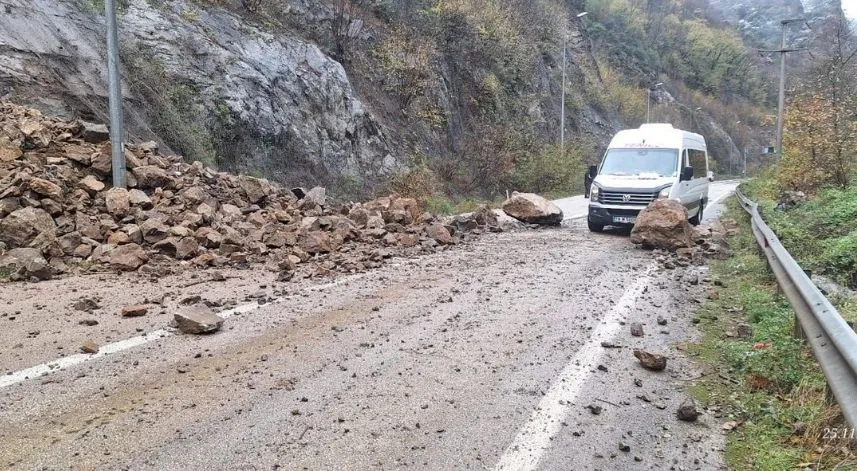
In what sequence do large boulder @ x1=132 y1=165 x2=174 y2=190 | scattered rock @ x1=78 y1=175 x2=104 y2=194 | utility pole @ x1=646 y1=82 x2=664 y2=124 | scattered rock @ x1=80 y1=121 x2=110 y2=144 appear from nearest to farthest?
scattered rock @ x1=78 y1=175 x2=104 y2=194, large boulder @ x1=132 y1=165 x2=174 y2=190, scattered rock @ x1=80 y1=121 x2=110 y2=144, utility pole @ x1=646 y1=82 x2=664 y2=124

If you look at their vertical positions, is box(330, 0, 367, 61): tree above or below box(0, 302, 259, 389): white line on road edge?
above

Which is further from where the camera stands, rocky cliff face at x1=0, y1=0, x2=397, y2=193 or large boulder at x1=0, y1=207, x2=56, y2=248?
rocky cliff face at x1=0, y1=0, x2=397, y2=193

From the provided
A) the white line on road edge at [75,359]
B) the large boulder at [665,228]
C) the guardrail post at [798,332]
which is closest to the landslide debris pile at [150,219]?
the white line on road edge at [75,359]

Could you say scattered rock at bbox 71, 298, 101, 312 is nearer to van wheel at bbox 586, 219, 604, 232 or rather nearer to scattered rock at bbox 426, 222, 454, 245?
scattered rock at bbox 426, 222, 454, 245

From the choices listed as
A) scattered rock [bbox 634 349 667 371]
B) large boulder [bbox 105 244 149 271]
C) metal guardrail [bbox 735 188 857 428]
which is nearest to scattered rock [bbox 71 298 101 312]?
large boulder [bbox 105 244 149 271]

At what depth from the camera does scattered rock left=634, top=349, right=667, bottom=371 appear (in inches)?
168

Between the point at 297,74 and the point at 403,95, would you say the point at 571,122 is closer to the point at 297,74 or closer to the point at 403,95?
the point at 403,95

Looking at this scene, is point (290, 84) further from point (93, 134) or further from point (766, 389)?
point (766, 389)

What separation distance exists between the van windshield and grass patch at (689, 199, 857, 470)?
7.27 meters

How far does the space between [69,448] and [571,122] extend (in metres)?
41.8

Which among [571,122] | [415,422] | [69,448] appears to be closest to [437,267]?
[415,422]

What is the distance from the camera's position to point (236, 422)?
11.1 feet

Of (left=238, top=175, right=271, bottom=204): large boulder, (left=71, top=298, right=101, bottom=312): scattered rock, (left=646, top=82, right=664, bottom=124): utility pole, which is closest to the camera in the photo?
(left=71, top=298, right=101, bottom=312): scattered rock

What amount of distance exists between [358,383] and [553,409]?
132cm
